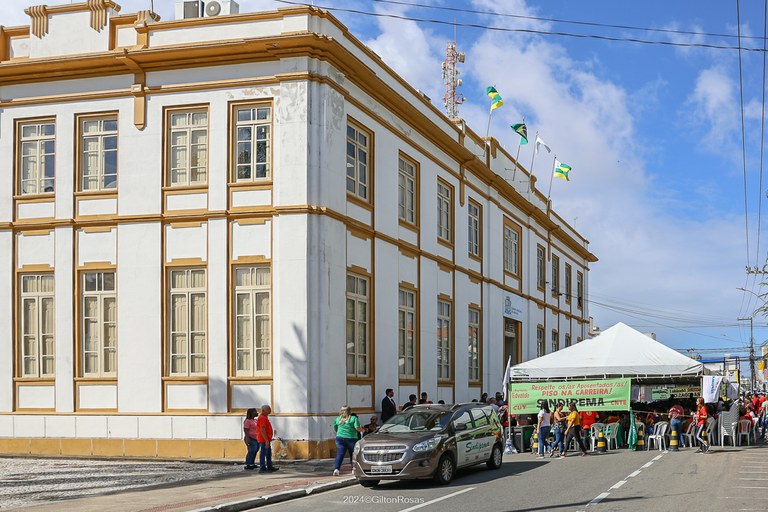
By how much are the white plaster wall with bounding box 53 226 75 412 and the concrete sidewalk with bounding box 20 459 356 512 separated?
670 cm

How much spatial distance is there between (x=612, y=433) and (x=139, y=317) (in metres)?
13.7

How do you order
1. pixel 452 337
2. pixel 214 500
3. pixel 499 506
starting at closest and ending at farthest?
1. pixel 499 506
2. pixel 214 500
3. pixel 452 337

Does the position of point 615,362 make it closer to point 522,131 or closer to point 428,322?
point 428,322

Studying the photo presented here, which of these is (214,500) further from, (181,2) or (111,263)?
(181,2)

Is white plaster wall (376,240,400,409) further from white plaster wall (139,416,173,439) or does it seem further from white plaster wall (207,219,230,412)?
white plaster wall (139,416,173,439)

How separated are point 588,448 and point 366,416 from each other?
6530 millimetres

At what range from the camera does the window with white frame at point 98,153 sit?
989 inches

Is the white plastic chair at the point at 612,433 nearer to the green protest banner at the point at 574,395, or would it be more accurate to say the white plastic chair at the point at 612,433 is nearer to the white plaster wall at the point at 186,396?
the green protest banner at the point at 574,395

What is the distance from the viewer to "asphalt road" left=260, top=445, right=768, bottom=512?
14508 mm

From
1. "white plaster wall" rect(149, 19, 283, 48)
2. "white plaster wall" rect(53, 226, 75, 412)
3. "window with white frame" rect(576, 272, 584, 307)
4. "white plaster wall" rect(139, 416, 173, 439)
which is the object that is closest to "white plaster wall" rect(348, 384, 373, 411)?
"white plaster wall" rect(139, 416, 173, 439)

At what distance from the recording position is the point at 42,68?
996 inches

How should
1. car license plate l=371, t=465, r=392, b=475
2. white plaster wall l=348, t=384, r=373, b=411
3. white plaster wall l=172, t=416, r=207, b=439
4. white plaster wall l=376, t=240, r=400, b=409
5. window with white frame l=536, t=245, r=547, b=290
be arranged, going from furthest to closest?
window with white frame l=536, t=245, r=547, b=290, white plaster wall l=376, t=240, r=400, b=409, white plaster wall l=348, t=384, r=373, b=411, white plaster wall l=172, t=416, r=207, b=439, car license plate l=371, t=465, r=392, b=475

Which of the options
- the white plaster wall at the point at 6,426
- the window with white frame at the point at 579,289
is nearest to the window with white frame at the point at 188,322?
the white plaster wall at the point at 6,426

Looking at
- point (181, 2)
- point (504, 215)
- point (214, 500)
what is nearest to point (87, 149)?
point (181, 2)
